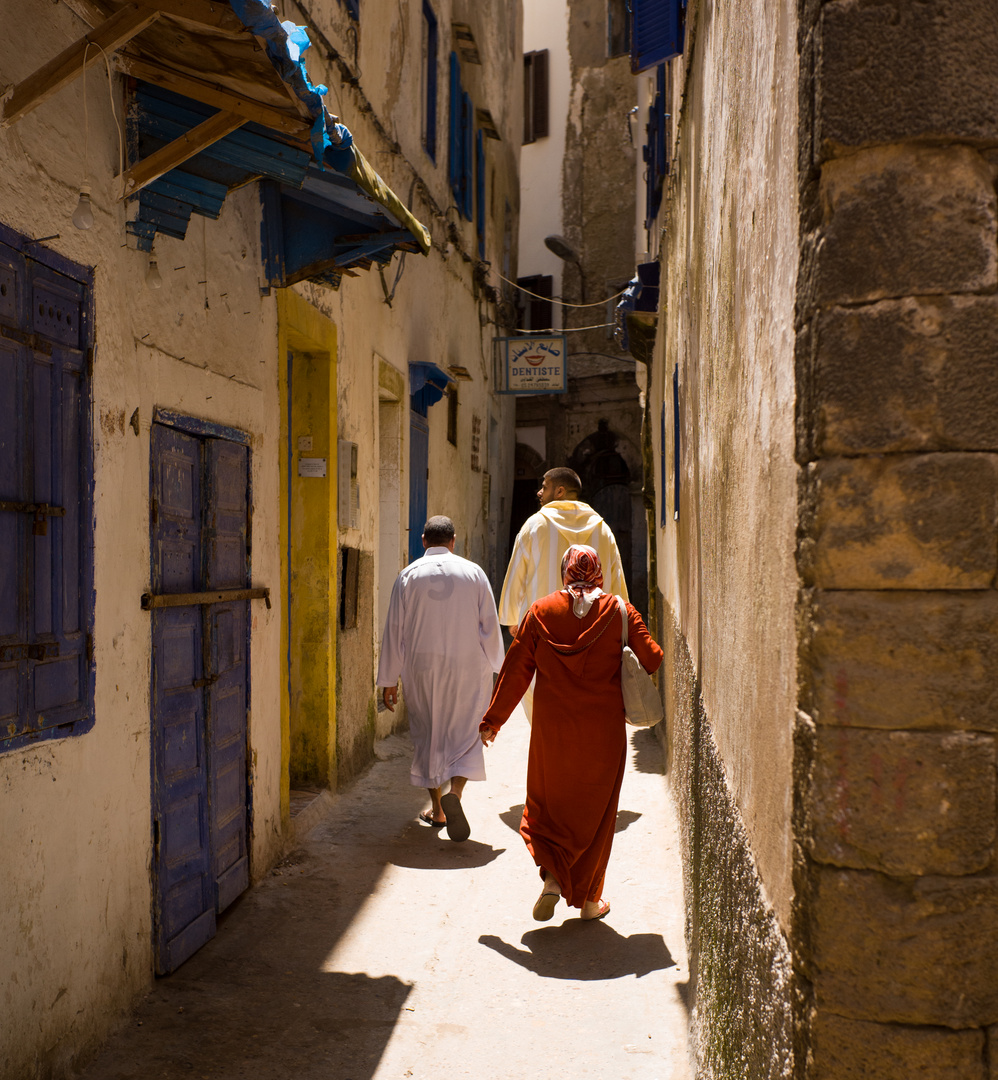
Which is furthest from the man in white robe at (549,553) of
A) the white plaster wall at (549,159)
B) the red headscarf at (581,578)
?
the white plaster wall at (549,159)

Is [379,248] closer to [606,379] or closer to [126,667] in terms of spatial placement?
[126,667]

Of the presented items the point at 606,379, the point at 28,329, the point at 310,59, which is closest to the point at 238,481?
the point at 28,329

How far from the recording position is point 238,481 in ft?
16.1

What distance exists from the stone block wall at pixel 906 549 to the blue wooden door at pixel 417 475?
7.80 meters

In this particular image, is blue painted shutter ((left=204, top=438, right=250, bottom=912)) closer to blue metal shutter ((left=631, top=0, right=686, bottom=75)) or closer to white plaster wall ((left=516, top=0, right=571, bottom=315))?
blue metal shutter ((left=631, top=0, right=686, bottom=75))

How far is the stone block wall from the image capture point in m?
1.51

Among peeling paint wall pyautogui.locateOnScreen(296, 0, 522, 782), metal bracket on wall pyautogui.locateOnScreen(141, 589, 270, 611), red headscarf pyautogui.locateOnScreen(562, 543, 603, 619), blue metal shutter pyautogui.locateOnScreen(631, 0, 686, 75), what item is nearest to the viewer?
metal bracket on wall pyautogui.locateOnScreen(141, 589, 270, 611)

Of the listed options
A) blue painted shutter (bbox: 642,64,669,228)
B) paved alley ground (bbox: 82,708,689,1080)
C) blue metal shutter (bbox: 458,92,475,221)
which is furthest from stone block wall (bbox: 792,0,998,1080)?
blue metal shutter (bbox: 458,92,475,221)

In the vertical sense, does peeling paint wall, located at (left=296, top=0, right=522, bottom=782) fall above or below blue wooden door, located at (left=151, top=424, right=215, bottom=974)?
above

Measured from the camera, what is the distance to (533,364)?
1427 centimetres

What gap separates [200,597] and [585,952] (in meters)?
2.21

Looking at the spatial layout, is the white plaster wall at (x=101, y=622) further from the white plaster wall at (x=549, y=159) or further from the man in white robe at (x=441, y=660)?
the white plaster wall at (x=549, y=159)

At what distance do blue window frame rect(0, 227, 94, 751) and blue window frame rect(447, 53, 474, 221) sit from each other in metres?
8.20

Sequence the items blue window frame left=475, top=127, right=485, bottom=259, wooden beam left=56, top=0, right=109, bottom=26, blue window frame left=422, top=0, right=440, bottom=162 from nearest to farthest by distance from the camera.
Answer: wooden beam left=56, top=0, right=109, bottom=26 → blue window frame left=422, top=0, right=440, bottom=162 → blue window frame left=475, top=127, right=485, bottom=259
